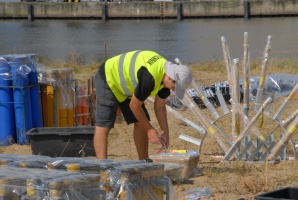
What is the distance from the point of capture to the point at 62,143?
313 inches

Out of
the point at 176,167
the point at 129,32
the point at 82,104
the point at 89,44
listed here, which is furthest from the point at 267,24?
the point at 176,167

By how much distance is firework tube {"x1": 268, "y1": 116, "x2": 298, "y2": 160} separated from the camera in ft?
23.4

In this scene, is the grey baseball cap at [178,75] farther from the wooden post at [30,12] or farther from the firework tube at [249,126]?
the wooden post at [30,12]

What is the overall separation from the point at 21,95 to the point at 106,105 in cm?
233

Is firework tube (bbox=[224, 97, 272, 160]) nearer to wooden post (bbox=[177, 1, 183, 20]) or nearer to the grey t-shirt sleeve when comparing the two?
the grey t-shirt sleeve

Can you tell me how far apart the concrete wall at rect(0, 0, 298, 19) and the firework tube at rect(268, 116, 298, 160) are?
3763 centimetres

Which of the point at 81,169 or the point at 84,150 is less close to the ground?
the point at 81,169

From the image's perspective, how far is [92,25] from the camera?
42656 millimetres

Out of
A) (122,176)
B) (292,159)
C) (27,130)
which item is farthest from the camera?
(27,130)

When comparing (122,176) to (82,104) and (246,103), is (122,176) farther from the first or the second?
(82,104)

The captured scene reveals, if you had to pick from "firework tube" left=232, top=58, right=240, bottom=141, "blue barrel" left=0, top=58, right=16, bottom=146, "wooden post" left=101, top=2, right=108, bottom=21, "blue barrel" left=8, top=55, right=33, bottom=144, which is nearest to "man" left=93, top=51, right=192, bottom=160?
"firework tube" left=232, top=58, right=240, bottom=141

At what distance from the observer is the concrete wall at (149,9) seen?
44844 mm

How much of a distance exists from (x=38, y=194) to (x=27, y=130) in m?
4.72

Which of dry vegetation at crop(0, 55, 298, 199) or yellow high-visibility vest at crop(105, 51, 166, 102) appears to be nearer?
Result: yellow high-visibility vest at crop(105, 51, 166, 102)
